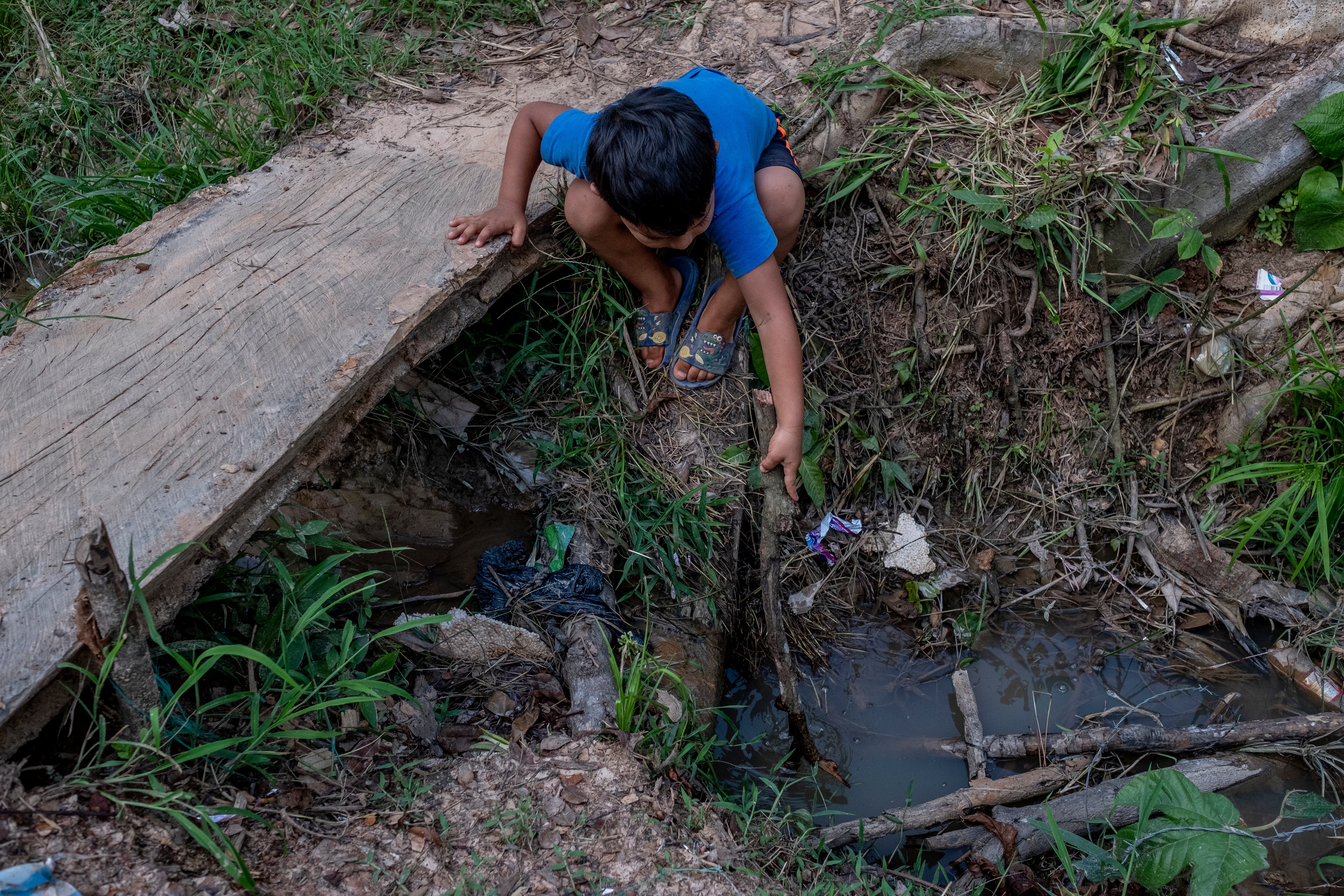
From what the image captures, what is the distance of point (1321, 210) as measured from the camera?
2.74 meters

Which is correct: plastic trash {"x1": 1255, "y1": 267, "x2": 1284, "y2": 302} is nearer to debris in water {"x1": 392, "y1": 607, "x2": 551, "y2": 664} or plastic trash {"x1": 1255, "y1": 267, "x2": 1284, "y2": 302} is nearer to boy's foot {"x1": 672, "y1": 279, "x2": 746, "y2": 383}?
boy's foot {"x1": 672, "y1": 279, "x2": 746, "y2": 383}

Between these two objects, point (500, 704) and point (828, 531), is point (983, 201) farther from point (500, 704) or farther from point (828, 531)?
point (500, 704)

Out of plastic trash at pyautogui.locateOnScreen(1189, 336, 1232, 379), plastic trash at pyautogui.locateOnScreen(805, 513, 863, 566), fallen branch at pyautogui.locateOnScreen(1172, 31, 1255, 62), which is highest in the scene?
fallen branch at pyautogui.locateOnScreen(1172, 31, 1255, 62)

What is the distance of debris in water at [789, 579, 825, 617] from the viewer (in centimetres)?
276

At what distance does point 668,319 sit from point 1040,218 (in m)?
1.24

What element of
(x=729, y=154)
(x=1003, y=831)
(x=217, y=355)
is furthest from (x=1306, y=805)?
(x=217, y=355)

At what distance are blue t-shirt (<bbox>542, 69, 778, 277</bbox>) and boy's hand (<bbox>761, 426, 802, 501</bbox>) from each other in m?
0.46

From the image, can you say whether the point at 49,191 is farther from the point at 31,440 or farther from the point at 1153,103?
the point at 1153,103

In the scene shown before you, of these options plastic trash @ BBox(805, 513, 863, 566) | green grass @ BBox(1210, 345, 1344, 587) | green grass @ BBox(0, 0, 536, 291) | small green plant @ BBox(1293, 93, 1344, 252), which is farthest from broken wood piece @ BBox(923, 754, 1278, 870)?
green grass @ BBox(0, 0, 536, 291)

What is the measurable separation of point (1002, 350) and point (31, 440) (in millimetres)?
2782

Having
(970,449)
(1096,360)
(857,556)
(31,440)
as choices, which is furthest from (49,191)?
(1096,360)

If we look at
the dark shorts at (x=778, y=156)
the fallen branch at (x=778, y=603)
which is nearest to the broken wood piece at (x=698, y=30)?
the dark shorts at (x=778, y=156)

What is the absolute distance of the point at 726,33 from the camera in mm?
3232

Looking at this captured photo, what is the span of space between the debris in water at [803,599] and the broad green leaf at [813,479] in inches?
11.2
